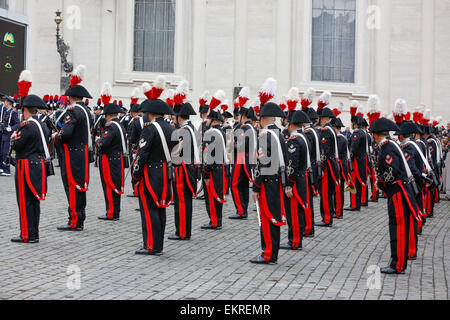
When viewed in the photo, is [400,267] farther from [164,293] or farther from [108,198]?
[108,198]

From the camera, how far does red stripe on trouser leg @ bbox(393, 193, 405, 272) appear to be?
8.19 m

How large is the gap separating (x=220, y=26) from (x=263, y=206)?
17.9 meters

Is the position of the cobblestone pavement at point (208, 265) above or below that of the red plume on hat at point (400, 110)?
below

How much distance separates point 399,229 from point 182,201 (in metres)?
3.36

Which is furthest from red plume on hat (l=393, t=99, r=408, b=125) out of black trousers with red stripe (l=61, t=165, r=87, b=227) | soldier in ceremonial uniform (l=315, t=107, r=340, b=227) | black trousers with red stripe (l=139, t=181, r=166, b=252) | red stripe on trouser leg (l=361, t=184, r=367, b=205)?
red stripe on trouser leg (l=361, t=184, r=367, b=205)

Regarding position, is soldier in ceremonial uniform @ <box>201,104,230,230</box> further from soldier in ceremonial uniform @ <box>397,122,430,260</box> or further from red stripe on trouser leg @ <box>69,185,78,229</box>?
soldier in ceremonial uniform @ <box>397,122,430,260</box>

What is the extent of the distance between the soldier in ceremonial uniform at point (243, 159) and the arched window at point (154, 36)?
14114 mm

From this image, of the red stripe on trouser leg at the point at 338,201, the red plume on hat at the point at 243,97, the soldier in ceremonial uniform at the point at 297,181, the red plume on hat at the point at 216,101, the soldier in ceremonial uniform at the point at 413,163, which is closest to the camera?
the soldier in ceremonial uniform at the point at 413,163

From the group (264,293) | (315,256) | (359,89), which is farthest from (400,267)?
(359,89)

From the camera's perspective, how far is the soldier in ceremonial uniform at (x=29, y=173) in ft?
31.1

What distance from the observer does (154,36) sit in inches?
1057

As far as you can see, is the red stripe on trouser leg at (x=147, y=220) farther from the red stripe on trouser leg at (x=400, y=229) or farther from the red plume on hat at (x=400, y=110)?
the red plume on hat at (x=400, y=110)

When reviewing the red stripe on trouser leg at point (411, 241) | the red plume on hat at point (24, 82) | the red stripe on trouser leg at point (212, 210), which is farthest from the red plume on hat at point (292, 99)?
the red plume on hat at point (24, 82)

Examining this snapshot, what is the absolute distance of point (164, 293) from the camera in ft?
23.0
